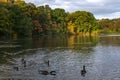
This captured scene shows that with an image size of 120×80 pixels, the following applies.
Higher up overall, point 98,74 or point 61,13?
point 61,13

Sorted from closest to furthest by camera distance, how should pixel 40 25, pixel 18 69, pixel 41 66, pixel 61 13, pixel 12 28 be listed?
pixel 18 69 → pixel 41 66 → pixel 12 28 → pixel 40 25 → pixel 61 13

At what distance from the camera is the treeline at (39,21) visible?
87938mm

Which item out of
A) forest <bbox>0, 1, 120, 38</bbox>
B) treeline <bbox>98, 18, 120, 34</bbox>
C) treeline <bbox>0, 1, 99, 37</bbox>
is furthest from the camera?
treeline <bbox>98, 18, 120, 34</bbox>

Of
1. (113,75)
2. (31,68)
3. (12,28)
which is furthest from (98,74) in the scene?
(12,28)

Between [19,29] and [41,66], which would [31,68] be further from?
[19,29]

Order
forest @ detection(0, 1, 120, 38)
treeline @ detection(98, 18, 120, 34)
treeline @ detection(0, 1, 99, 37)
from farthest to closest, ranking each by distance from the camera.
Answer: treeline @ detection(98, 18, 120, 34)
forest @ detection(0, 1, 120, 38)
treeline @ detection(0, 1, 99, 37)

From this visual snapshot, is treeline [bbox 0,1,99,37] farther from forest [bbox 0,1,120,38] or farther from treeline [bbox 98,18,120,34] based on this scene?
treeline [bbox 98,18,120,34]

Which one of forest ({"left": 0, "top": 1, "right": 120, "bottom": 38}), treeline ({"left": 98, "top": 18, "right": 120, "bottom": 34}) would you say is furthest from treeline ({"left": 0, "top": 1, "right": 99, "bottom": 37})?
treeline ({"left": 98, "top": 18, "right": 120, "bottom": 34})

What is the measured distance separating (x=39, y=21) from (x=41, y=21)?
1805 millimetres

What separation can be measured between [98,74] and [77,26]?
120 meters

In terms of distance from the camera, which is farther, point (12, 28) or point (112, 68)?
point (12, 28)

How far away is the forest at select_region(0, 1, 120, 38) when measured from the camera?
88131mm

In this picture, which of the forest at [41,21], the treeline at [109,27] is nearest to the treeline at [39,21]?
the forest at [41,21]

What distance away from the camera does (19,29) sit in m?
92.4
